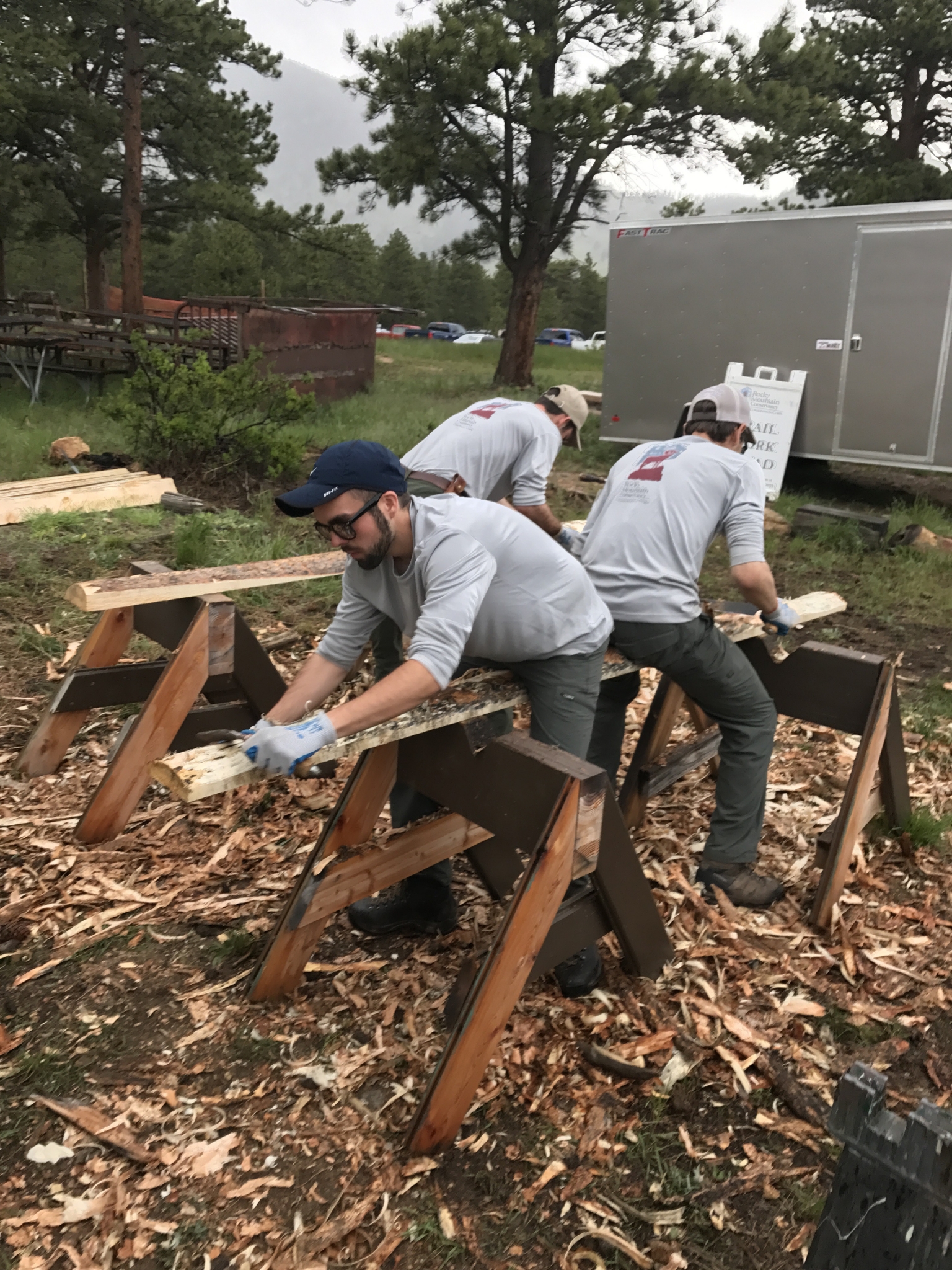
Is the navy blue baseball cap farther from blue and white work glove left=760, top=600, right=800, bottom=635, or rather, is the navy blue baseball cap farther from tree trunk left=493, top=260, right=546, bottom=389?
tree trunk left=493, top=260, right=546, bottom=389

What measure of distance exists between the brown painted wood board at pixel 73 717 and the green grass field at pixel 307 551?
0.87 meters

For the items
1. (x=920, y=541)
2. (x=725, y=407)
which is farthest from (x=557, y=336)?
(x=725, y=407)

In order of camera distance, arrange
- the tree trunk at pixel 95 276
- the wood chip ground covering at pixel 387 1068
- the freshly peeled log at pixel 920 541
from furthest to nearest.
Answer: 1. the tree trunk at pixel 95 276
2. the freshly peeled log at pixel 920 541
3. the wood chip ground covering at pixel 387 1068

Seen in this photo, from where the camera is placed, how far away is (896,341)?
1132 centimetres

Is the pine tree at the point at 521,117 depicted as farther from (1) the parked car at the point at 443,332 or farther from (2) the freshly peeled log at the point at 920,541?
(1) the parked car at the point at 443,332

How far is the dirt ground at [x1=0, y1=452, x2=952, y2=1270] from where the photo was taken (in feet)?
8.32

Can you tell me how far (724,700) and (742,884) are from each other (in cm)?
78

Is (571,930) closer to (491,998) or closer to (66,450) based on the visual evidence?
(491,998)

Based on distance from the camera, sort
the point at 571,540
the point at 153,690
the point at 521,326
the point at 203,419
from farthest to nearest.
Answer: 1. the point at 521,326
2. the point at 203,419
3. the point at 571,540
4. the point at 153,690

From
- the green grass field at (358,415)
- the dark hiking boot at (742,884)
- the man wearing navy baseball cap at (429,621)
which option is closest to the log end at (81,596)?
the man wearing navy baseball cap at (429,621)

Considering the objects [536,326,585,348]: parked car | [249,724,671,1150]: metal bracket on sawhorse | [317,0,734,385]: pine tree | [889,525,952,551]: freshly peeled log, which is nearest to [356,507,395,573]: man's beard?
[249,724,671,1150]: metal bracket on sawhorse

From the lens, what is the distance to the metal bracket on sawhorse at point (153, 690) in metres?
4.21

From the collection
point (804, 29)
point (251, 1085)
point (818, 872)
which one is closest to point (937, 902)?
point (818, 872)

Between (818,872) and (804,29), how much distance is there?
24228mm
